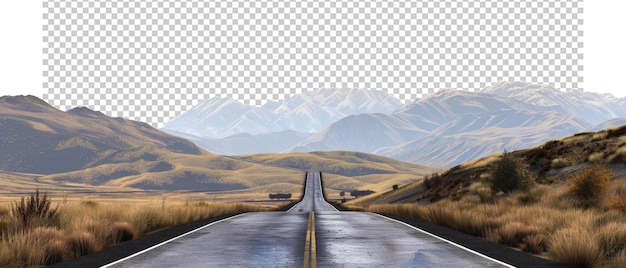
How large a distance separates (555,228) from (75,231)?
14011mm

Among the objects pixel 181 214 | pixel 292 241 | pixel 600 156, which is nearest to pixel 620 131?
pixel 600 156

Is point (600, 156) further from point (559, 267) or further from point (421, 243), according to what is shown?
point (559, 267)

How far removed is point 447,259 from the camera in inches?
626

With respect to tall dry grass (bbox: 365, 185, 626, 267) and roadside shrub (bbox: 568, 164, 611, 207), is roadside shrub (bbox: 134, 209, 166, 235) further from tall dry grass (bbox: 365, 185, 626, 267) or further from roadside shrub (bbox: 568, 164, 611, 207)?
roadside shrub (bbox: 568, 164, 611, 207)

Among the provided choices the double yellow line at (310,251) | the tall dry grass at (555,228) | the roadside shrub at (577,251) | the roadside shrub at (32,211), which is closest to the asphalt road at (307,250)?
the double yellow line at (310,251)

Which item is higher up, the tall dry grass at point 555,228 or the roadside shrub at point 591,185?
the roadside shrub at point 591,185

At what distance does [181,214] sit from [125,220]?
21.9 feet

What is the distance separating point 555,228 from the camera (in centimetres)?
2064

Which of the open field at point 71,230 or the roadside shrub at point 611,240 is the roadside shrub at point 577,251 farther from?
the open field at point 71,230

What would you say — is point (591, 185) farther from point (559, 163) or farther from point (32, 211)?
point (32, 211)

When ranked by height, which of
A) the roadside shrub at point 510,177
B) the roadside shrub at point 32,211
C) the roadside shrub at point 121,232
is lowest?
the roadside shrub at point 121,232

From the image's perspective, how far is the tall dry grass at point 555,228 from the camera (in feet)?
50.1

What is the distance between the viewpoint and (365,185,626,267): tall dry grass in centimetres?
1528

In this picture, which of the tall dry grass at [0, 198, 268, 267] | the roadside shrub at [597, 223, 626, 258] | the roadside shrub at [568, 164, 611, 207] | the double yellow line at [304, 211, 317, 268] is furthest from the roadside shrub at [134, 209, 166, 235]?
the roadside shrub at [568, 164, 611, 207]
